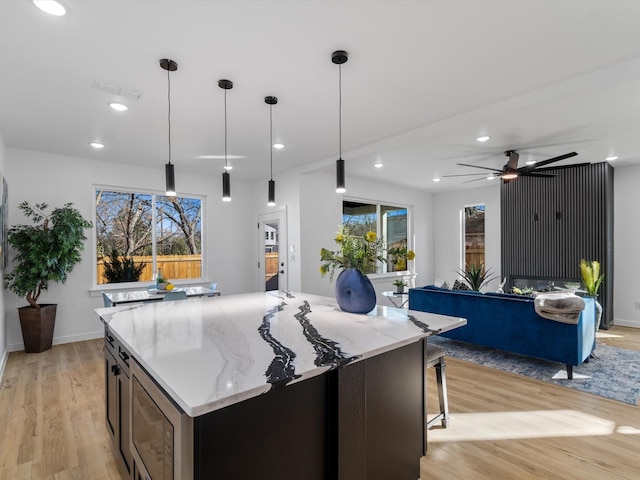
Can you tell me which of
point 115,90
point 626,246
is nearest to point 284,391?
point 115,90

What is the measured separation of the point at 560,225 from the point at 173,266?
6671mm

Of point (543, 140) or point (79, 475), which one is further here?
point (543, 140)

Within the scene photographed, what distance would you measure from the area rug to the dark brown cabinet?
3.48 metres

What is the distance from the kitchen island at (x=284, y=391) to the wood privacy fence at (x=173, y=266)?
3660 millimetres

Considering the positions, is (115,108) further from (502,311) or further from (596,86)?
(502,311)

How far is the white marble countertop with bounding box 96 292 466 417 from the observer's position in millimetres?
1157

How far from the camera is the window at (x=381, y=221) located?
7.10 meters

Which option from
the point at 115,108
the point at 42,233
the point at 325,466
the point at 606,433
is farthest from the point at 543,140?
the point at 42,233

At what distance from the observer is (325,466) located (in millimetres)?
1476

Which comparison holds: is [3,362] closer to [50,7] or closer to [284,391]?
[50,7]

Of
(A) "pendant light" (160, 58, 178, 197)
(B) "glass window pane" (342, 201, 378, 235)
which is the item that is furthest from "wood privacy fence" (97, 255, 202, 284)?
(A) "pendant light" (160, 58, 178, 197)

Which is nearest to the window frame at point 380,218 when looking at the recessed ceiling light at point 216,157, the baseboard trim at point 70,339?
the recessed ceiling light at point 216,157

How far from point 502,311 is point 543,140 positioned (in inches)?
88.1

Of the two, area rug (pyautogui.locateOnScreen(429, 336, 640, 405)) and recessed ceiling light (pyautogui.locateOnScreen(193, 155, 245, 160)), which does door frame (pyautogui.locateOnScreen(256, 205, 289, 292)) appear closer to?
recessed ceiling light (pyautogui.locateOnScreen(193, 155, 245, 160))
